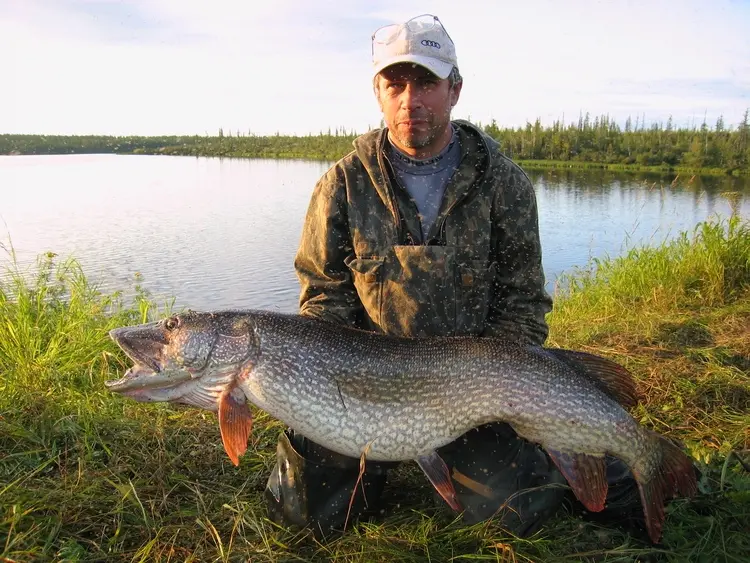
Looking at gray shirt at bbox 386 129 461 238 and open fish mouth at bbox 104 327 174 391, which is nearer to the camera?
open fish mouth at bbox 104 327 174 391

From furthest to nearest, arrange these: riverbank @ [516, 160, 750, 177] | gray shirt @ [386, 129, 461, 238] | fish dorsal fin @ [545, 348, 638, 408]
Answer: riverbank @ [516, 160, 750, 177]
gray shirt @ [386, 129, 461, 238]
fish dorsal fin @ [545, 348, 638, 408]

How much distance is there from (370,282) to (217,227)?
12.0 m

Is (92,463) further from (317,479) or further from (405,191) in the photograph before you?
(405,191)

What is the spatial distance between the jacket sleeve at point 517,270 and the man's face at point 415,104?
19.5 inches

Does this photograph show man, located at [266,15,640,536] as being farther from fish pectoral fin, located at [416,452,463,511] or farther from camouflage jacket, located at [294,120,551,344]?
fish pectoral fin, located at [416,452,463,511]

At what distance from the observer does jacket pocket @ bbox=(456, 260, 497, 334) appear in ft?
9.82

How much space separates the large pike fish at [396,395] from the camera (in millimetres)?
2408

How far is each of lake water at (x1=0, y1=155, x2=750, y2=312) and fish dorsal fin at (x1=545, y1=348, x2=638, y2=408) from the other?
5.77 m

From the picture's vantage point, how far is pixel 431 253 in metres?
2.93

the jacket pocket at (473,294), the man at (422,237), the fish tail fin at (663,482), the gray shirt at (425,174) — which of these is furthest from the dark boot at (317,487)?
the gray shirt at (425,174)

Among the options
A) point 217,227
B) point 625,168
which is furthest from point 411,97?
point 625,168

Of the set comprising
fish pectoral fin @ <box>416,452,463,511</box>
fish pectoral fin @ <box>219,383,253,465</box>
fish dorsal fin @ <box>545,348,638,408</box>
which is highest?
fish dorsal fin @ <box>545,348,638,408</box>

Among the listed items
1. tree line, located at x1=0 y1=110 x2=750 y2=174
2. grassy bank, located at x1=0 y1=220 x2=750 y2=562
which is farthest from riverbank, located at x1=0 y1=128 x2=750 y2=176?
grassy bank, located at x1=0 y1=220 x2=750 y2=562

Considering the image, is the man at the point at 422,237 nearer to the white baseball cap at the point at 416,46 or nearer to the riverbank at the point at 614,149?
the white baseball cap at the point at 416,46
